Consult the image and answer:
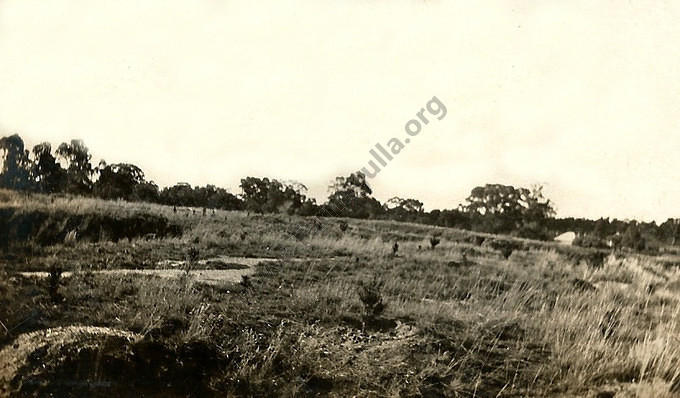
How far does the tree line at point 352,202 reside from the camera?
1095 inches

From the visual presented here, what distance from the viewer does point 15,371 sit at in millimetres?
4012

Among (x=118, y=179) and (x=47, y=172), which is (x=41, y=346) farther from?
(x=118, y=179)

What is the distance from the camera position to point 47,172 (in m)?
21.8

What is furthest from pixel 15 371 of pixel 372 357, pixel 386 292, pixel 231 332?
pixel 386 292

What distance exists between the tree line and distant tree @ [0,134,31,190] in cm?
870

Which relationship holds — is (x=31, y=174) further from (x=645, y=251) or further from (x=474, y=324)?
(x=645, y=251)

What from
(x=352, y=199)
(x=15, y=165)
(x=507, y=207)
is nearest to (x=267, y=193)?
(x=352, y=199)

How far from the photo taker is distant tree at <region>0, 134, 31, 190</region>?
25.3 feet

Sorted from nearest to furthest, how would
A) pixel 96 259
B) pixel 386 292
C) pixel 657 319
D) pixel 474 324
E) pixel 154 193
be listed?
pixel 474 324 → pixel 657 319 → pixel 386 292 → pixel 96 259 → pixel 154 193

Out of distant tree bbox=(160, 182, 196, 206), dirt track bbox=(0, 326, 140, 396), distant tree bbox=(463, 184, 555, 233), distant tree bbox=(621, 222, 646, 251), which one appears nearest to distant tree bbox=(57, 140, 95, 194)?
distant tree bbox=(160, 182, 196, 206)

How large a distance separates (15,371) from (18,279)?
9.44 feet

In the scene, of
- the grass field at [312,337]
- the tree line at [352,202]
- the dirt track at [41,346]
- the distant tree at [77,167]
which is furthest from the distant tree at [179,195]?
the dirt track at [41,346]

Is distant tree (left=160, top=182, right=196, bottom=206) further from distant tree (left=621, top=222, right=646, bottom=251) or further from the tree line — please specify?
distant tree (left=621, top=222, right=646, bottom=251)

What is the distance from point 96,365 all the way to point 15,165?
10.2 metres
